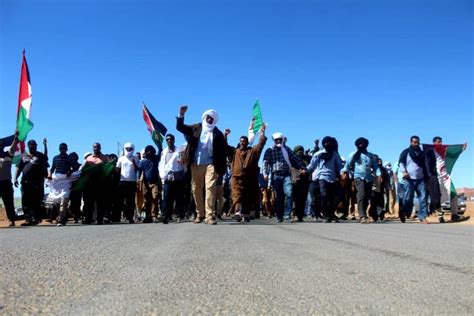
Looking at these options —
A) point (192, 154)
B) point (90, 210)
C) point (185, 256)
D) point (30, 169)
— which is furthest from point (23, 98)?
point (185, 256)

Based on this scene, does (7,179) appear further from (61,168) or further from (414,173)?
(414,173)

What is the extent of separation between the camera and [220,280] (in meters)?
2.82

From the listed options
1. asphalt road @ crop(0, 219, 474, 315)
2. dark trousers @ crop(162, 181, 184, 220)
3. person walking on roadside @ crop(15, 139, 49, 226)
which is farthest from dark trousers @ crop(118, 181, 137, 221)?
asphalt road @ crop(0, 219, 474, 315)

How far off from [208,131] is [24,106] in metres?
5.31

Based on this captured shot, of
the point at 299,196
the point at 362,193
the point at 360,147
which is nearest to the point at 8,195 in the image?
the point at 299,196

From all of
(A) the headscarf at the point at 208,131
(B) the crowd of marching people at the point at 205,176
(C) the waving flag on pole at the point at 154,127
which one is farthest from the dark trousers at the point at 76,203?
(C) the waving flag on pole at the point at 154,127

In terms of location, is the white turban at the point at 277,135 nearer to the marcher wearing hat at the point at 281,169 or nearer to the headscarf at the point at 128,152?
the marcher wearing hat at the point at 281,169

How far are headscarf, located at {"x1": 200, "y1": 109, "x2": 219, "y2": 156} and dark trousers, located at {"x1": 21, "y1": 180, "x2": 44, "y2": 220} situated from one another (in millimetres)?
4200

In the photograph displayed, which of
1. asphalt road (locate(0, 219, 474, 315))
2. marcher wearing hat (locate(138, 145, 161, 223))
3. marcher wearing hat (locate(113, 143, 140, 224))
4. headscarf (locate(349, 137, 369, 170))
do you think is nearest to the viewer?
asphalt road (locate(0, 219, 474, 315))

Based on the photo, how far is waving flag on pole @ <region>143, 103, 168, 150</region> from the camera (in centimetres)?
1816

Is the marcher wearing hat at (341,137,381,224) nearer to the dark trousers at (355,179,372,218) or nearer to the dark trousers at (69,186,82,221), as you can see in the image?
the dark trousers at (355,179,372,218)

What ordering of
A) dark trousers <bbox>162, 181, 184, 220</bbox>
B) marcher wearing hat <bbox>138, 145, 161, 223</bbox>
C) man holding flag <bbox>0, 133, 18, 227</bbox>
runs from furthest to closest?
marcher wearing hat <bbox>138, 145, 161, 223</bbox>, dark trousers <bbox>162, 181, 184, 220</bbox>, man holding flag <bbox>0, 133, 18, 227</bbox>

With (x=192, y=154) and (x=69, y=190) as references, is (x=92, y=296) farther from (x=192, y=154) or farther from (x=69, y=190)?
(x=69, y=190)

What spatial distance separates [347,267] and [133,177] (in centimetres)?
931
